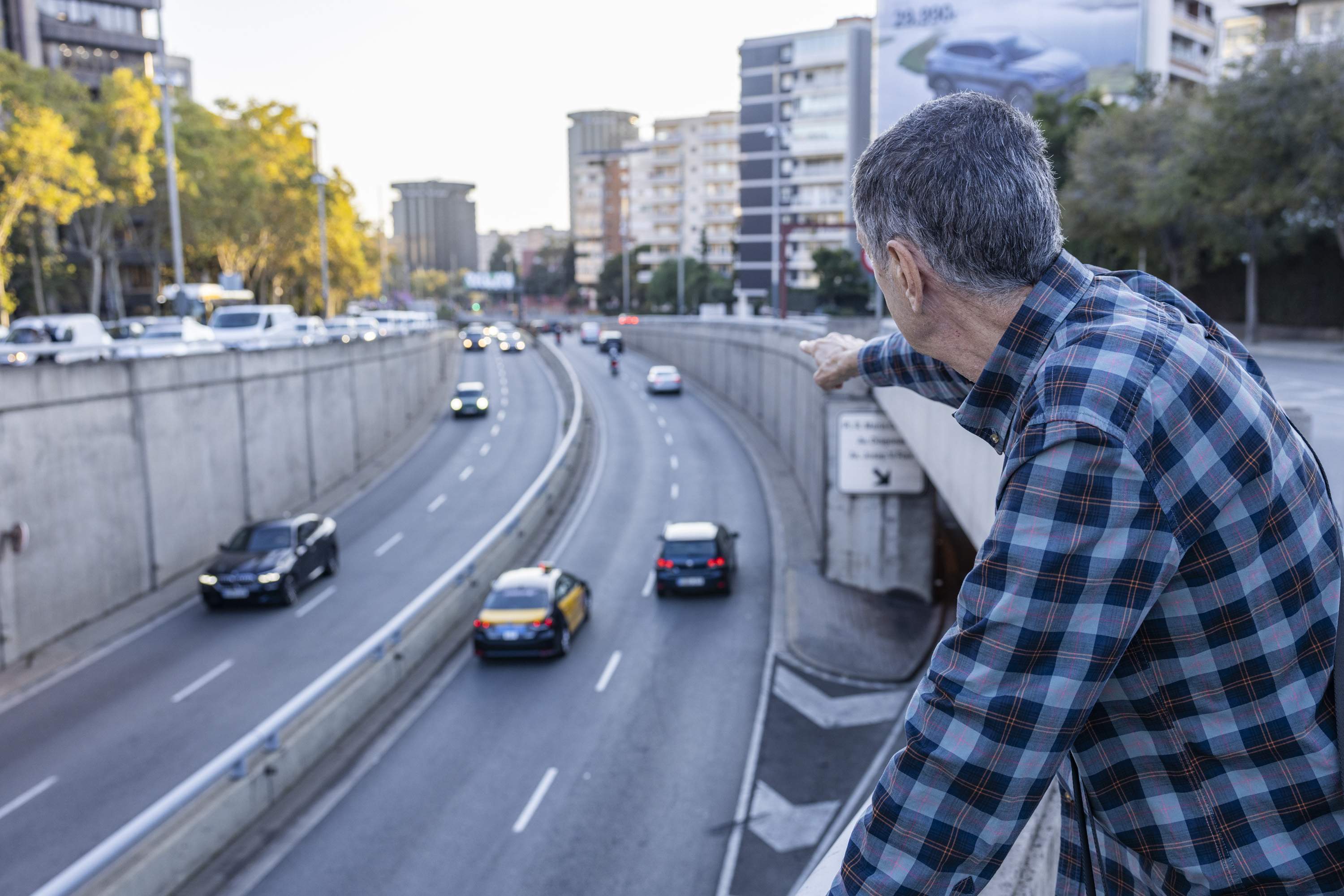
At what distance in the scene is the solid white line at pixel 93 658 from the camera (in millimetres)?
17969

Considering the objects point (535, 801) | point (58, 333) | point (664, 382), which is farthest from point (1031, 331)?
point (664, 382)

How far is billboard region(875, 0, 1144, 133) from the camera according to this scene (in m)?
93.1

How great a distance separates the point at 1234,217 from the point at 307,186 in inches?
2185

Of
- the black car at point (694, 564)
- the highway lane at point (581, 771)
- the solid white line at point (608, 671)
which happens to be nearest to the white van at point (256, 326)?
the highway lane at point (581, 771)

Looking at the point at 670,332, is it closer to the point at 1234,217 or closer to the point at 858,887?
the point at 1234,217

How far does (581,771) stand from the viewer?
51.0ft

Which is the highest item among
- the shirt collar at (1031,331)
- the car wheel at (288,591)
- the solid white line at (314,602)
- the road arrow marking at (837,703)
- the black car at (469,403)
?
the shirt collar at (1031,331)

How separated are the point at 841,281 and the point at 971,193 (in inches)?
3352

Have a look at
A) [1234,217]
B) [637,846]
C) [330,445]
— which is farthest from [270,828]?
[1234,217]

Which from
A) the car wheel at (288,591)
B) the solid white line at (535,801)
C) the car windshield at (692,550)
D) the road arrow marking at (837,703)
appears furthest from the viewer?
the car windshield at (692,550)

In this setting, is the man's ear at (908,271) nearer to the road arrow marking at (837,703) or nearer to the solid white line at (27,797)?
the solid white line at (27,797)

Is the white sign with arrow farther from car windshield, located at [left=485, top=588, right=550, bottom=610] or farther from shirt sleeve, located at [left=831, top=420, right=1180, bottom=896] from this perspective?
shirt sleeve, located at [left=831, top=420, right=1180, bottom=896]

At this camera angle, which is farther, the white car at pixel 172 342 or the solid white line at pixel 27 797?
the white car at pixel 172 342

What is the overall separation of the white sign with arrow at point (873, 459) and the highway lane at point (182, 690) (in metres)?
10.6
